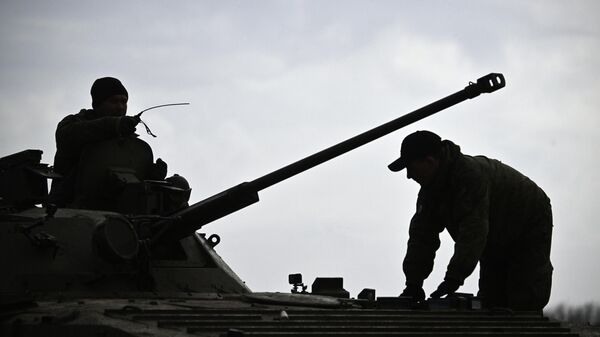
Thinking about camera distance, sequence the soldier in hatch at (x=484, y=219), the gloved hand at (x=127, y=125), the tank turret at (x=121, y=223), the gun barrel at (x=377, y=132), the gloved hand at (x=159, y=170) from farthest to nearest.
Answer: the gloved hand at (x=159, y=170) < the gloved hand at (x=127, y=125) < the gun barrel at (x=377, y=132) < the soldier in hatch at (x=484, y=219) < the tank turret at (x=121, y=223)

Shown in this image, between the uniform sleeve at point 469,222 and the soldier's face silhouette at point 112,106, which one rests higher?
the soldier's face silhouette at point 112,106

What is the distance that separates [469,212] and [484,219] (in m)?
0.16

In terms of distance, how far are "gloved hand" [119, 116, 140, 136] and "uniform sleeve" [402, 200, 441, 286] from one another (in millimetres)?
3075

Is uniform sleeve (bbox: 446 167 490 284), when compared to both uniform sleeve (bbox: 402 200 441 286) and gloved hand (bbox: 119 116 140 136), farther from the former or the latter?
gloved hand (bbox: 119 116 140 136)

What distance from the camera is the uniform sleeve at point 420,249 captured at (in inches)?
475

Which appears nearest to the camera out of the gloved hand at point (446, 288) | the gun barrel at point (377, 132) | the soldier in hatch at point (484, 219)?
the gloved hand at point (446, 288)

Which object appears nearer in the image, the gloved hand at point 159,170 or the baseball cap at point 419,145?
the baseball cap at point 419,145

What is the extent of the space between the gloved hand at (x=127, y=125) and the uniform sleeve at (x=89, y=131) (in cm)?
4

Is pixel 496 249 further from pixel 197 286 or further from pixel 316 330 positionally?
pixel 316 330

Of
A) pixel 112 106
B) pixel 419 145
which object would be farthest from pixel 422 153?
pixel 112 106

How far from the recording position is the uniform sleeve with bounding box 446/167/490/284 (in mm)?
10914

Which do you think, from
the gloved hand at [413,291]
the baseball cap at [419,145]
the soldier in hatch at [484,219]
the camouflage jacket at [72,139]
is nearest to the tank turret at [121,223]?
the camouflage jacket at [72,139]

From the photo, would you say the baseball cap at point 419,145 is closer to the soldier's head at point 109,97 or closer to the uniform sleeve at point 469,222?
the uniform sleeve at point 469,222

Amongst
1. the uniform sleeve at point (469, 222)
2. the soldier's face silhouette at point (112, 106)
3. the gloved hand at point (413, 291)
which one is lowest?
the gloved hand at point (413, 291)
